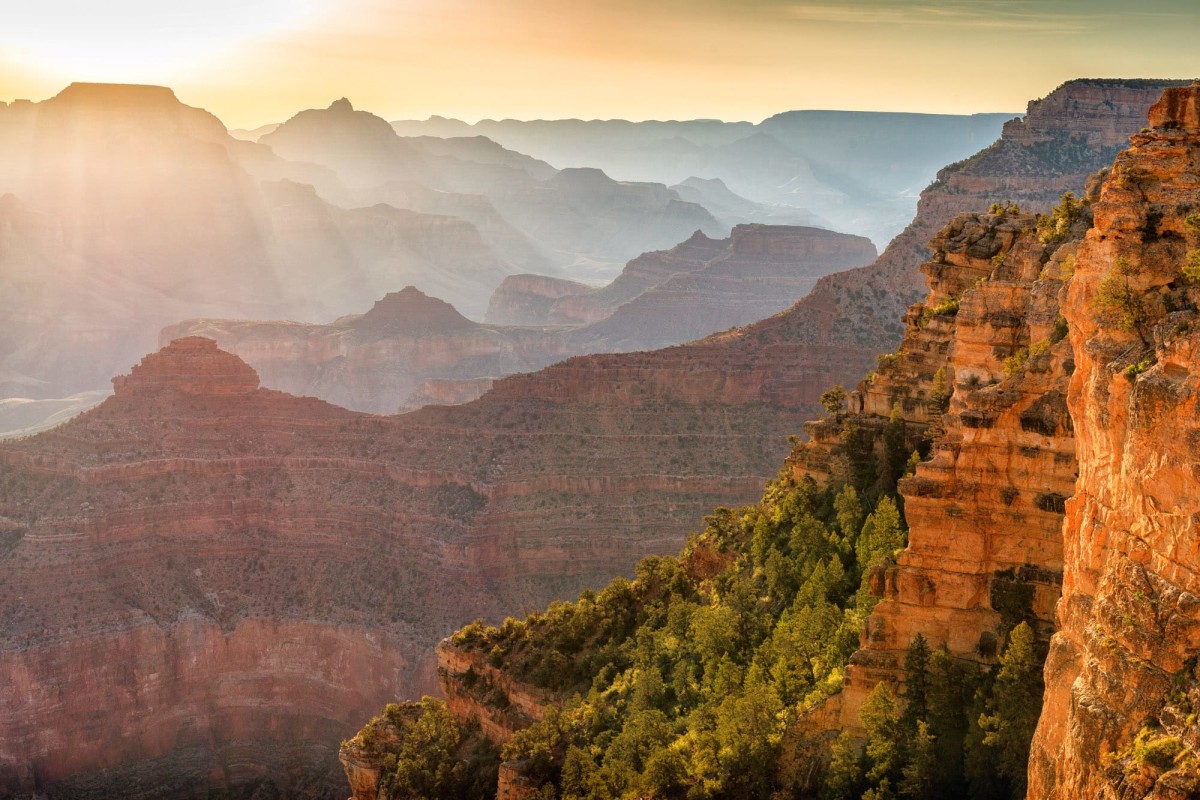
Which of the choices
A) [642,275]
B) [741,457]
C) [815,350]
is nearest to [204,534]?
[741,457]

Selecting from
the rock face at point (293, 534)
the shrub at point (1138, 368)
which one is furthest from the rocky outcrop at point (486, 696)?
the rock face at point (293, 534)

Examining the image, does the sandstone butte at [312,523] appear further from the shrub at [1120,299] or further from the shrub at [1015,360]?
the shrub at [1120,299]

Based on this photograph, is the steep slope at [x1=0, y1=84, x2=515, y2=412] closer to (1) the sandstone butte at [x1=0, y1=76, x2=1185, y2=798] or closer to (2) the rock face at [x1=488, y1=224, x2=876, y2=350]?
(2) the rock face at [x1=488, y1=224, x2=876, y2=350]

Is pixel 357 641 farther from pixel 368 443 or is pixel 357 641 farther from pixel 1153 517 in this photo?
pixel 1153 517

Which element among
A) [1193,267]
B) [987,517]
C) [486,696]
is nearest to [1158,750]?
[1193,267]

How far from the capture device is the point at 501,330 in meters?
170

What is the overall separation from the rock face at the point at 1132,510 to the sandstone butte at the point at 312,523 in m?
51.3

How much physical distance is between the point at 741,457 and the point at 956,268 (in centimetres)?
4636

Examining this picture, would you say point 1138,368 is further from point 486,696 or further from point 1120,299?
point 486,696

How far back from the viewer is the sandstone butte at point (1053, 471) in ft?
48.5

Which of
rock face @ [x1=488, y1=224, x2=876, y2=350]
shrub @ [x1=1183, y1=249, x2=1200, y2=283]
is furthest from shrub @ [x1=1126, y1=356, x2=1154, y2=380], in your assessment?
rock face @ [x1=488, y1=224, x2=876, y2=350]

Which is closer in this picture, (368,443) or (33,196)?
(368,443)

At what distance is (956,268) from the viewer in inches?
1444

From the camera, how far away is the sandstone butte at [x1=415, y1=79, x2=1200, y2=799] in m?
14.8
